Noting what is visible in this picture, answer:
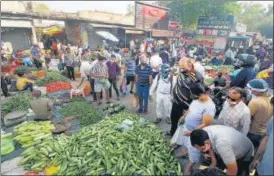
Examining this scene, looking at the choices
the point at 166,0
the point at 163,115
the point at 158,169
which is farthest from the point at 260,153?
the point at 166,0

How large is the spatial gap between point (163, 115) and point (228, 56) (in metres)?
11.5

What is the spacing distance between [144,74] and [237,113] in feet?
11.6

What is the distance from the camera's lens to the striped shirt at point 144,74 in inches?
271

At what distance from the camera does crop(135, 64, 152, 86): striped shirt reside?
689 centimetres

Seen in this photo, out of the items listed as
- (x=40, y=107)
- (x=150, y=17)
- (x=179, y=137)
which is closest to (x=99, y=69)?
(x=40, y=107)

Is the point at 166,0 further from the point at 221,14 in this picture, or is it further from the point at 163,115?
the point at 163,115

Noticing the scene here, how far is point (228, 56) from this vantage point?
16.3 meters

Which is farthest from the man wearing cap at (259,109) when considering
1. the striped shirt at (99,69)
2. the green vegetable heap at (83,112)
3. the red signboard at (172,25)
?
the red signboard at (172,25)

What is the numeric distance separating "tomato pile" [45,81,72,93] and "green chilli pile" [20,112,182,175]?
16.2 ft

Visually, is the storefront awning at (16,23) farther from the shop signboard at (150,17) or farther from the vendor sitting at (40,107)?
the shop signboard at (150,17)

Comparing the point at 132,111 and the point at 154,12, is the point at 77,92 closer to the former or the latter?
the point at 132,111

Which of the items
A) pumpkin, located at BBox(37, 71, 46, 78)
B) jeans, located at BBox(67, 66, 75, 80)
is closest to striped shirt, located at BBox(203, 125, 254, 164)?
jeans, located at BBox(67, 66, 75, 80)

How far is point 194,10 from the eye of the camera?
31312 mm

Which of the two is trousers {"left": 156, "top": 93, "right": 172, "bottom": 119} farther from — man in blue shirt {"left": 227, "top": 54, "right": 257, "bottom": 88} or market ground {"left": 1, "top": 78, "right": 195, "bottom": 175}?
man in blue shirt {"left": 227, "top": 54, "right": 257, "bottom": 88}
